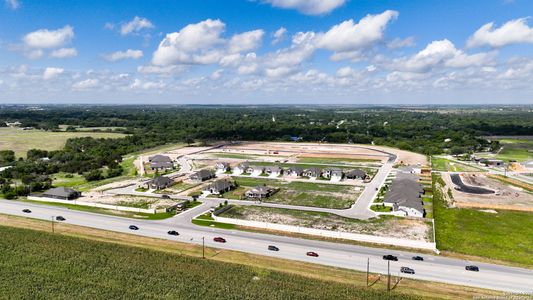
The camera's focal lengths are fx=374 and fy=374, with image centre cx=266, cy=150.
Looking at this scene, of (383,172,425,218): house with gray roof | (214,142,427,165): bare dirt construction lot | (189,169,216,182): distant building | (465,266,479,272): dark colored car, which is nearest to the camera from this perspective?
(465,266,479,272): dark colored car

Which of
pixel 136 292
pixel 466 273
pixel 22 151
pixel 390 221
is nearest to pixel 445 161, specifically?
pixel 390 221

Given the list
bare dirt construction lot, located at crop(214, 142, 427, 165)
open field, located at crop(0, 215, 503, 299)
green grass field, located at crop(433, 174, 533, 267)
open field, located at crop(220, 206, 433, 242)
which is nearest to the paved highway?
open field, located at crop(0, 215, 503, 299)

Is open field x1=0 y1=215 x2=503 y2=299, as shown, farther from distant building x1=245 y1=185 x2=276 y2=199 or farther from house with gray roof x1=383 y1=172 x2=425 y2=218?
distant building x1=245 y1=185 x2=276 y2=199

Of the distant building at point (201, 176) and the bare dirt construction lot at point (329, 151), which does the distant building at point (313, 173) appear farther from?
the bare dirt construction lot at point (329, 151)

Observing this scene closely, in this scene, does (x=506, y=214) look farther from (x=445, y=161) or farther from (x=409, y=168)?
(x=445, y=161)

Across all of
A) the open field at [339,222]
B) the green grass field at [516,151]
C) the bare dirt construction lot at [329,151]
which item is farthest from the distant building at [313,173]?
the green grass field at [516,151]

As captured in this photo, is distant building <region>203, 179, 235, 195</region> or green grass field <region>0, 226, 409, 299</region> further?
distant building <region>203, 179, 235, 195</region>

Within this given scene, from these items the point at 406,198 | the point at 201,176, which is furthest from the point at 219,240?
the point at 201,176
